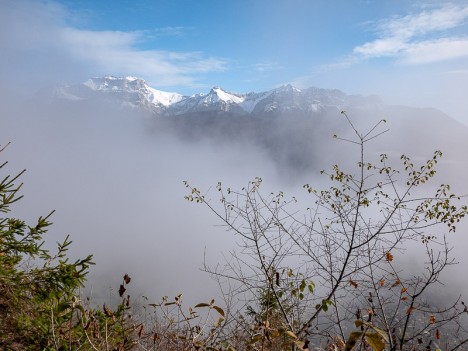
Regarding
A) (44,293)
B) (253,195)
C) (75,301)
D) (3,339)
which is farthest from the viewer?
(253,195)

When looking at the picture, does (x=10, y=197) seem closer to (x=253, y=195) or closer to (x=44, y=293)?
(x=44, y=293)

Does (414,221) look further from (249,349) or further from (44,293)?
(44,293)

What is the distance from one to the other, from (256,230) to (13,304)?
3.83 meters

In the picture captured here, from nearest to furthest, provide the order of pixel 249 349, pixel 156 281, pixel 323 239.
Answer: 1. pixel 249 349
2. pixel 323 239
3. pixel 156 281

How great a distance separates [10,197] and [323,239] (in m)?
5.10

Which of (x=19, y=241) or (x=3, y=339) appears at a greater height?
(x=19, y=241)

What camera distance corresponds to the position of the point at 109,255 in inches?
7825

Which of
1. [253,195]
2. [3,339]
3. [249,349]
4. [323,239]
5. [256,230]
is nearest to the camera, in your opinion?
[249,349]

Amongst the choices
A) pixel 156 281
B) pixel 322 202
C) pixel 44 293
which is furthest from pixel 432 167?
pixel 156 281

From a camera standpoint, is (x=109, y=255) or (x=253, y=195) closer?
(x=253, y=195)

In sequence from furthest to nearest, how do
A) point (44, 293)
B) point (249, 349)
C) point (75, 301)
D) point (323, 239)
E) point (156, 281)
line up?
→ point (156, 281)
point (323, 239)
point (44, 293)
point (249, 349)
point (75, 301)

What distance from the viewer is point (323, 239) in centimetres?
646

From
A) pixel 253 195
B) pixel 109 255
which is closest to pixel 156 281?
pixel 109 255

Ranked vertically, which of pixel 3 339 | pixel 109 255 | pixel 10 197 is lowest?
pixel 109 255
